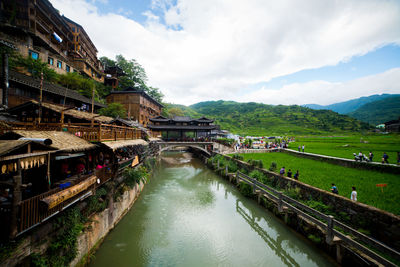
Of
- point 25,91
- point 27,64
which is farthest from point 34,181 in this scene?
point 27,64

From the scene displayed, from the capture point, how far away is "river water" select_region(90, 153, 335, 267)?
8.73 metres

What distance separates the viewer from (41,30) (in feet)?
86.9

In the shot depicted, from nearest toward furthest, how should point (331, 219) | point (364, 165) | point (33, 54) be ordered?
point (331, 219) < point (364, 165) < point (33, 54)

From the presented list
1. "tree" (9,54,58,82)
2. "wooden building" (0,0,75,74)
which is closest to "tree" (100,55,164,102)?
"wooden building" (0,0,75,74)

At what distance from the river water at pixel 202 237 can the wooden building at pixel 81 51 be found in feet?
116

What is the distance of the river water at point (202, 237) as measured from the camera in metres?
8.73

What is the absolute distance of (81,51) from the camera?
1569 inches

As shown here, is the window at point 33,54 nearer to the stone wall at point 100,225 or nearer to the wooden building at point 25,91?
the wooden building at point 25,91

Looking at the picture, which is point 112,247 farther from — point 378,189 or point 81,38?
point 81,38

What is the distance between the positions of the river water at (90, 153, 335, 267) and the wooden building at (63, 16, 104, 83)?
35.4 meters

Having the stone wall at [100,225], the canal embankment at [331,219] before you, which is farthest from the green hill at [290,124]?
the stone wall at [100,225]

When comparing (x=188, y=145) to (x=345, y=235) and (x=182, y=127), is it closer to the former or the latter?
(x=182, y=127)

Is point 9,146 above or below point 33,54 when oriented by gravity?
below

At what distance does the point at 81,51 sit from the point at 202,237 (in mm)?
49444
